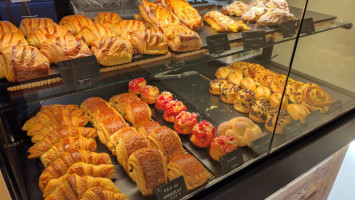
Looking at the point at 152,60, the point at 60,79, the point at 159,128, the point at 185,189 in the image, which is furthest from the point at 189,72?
the point at 60,79

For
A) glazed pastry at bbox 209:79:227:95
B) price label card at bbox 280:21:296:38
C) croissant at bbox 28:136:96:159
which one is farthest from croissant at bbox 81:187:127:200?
price label card at bbox 280:21:296:38

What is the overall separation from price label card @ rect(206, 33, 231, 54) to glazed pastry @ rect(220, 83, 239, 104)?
771mm

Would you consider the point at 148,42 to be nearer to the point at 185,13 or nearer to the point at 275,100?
the point at 185,13

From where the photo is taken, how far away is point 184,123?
183 cm

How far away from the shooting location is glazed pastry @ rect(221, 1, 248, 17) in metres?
2.02

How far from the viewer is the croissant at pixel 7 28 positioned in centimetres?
123

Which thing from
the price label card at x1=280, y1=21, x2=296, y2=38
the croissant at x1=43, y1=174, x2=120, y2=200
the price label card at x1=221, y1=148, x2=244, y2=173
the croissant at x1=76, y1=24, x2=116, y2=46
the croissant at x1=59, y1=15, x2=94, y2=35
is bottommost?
the price label card at x1=221, y1=148, x2=244, y2=173

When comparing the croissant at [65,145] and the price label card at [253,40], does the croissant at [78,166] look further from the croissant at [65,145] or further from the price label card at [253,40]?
the price label card at [253,40]

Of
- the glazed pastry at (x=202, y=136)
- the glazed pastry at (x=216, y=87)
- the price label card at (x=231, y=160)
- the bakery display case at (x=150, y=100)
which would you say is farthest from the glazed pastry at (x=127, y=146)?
the glazed pastry at (x=216, y=87)

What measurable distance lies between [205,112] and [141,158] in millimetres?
852

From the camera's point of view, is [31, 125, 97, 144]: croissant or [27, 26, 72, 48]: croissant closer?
[27, 26, 72, 48]: croissant

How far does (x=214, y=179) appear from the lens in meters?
1.53

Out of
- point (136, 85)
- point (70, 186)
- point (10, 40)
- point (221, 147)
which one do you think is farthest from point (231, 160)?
point (10, 40)

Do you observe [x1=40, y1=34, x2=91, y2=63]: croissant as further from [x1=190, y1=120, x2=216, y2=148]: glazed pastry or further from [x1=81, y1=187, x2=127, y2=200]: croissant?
[x1=190, y1=120, x2=216, y2=148]: glazed pastry
